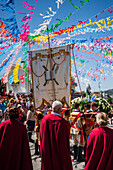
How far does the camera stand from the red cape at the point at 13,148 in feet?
10.5

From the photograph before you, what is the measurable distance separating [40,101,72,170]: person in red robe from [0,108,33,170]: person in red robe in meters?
0.33

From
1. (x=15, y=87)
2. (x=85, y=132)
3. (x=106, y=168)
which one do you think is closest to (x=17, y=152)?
(x=106, y=168)

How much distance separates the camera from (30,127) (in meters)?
8.30

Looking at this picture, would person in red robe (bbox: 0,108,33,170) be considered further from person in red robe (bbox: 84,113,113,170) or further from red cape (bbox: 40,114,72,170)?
person in red robe (bbox: 84,113,113,170)

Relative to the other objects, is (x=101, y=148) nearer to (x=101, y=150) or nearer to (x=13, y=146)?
(x=101, y=150)

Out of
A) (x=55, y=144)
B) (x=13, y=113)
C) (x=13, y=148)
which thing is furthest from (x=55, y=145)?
(x=13, y=113)

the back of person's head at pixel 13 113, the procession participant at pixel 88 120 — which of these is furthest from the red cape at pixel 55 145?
the procession participant at pixel 88 120

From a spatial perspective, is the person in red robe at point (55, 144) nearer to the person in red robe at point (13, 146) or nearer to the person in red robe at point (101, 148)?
the person in red robe at point (13, 146)

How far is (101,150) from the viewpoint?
9.80 ft

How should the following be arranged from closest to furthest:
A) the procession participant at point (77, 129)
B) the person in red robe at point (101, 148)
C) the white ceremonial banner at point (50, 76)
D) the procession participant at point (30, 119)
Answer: the person in red robe at point (101, 148) → the procession participant at point (77, 129) → the white ceremonial banner at point (50, 76) → the procession participant at point (30, 119)

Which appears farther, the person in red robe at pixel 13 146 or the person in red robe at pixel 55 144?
the person in red robe at pixel 55 144

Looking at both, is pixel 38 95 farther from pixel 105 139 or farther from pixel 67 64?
pixel 105 139

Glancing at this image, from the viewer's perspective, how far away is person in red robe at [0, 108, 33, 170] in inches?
126

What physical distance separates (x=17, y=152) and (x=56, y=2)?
5.25 meters
